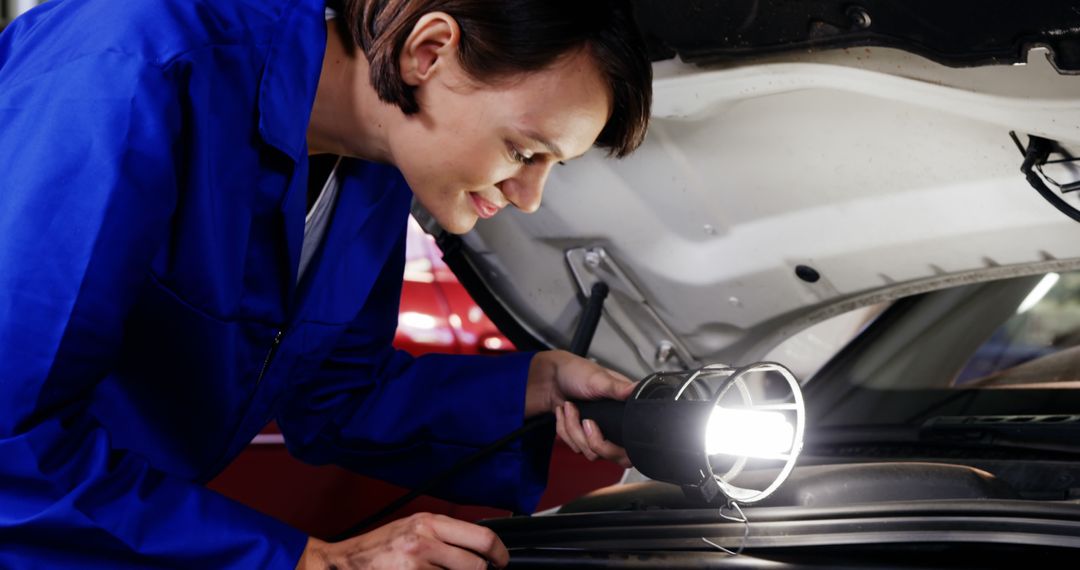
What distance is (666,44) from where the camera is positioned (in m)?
1.28

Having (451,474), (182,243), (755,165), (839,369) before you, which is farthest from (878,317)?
(182,243)

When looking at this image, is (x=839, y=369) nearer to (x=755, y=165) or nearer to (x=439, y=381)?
(x=755, y=165)

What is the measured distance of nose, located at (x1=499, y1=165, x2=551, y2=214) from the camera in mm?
1222

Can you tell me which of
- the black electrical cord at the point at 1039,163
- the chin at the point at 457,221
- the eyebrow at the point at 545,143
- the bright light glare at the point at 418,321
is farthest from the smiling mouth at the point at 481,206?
the bright light glare at the point at 418,321

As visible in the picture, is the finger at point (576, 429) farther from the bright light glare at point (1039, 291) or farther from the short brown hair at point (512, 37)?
the bright light glare at point (1039, 291)

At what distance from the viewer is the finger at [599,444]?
136 centimetres

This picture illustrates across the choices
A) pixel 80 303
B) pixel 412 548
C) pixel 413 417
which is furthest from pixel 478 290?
pixel 80 303

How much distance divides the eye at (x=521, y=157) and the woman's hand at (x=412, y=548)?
378mm

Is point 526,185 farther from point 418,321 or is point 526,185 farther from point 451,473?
point 418,321

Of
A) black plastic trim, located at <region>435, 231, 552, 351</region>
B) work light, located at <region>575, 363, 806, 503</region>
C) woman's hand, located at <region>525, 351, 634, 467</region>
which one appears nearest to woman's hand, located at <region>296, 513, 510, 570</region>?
work light, located at <region>575, 363, 806, 503</region>

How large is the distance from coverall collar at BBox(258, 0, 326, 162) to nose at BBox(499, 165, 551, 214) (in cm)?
22

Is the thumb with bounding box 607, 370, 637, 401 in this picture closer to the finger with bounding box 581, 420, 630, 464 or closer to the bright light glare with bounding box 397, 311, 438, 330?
the finger with bounding box 581, 420, 630, 464

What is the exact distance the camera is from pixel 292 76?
1117mm

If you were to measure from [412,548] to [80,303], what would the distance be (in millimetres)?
376
